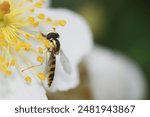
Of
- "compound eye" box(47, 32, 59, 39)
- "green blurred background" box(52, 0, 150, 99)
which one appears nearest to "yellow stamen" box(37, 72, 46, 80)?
"compound eye" box(47, 32, 59, 39)

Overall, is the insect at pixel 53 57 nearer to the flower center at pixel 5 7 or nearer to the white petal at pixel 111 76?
the flower center at pixel 5 7

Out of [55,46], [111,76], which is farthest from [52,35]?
[111,76]

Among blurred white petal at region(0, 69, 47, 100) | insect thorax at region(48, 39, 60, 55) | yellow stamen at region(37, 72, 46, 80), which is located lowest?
blurred white petal at region(0, 69, 47, 100)

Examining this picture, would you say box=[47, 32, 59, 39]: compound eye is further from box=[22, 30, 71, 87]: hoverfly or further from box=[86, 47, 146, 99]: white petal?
box=[86, 47, 146, 99]: white petal

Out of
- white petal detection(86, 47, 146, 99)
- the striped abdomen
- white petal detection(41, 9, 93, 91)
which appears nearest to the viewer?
the striped abdomen

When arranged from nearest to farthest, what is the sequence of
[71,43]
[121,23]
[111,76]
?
[71,43], [111,76], [121,23]

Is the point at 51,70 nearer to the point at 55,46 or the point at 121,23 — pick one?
the point at 55,46

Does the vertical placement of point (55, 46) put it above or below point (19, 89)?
above
